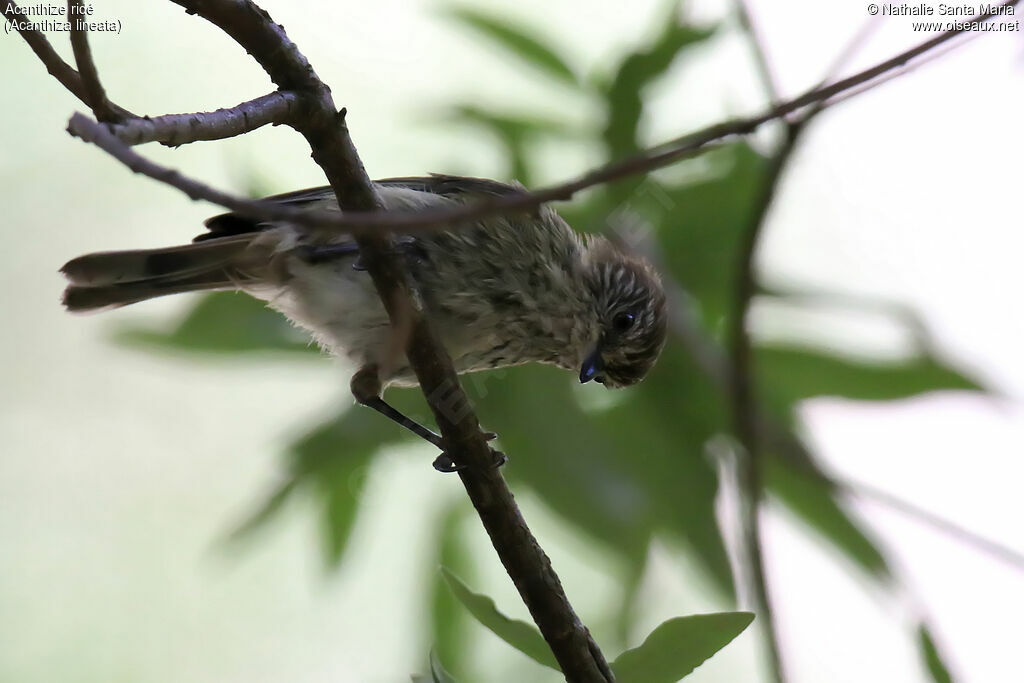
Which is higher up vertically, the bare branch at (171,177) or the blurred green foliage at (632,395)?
the blurred green foliage at (632,395)

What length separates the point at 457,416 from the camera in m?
2.15

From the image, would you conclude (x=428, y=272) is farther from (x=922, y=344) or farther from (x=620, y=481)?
(x=922, y=344)

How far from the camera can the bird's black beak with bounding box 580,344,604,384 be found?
3035 mm

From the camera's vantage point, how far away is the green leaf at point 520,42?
141 inches

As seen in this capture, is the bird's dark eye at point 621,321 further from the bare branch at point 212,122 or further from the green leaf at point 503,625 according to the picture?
the bare branch at point 212,122

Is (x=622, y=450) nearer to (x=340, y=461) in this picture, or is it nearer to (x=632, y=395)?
(x=632, y=395)

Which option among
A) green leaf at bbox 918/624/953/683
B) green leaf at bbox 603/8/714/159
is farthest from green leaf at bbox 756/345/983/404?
green leaf at bbox 918/624/953/683

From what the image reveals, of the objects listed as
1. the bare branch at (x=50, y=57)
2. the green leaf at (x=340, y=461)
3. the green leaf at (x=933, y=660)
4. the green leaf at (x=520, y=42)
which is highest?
the green leaf at (x=520, y=42)

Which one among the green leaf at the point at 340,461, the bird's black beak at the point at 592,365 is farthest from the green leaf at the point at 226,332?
A: the bird's black beak at the point at 592,365

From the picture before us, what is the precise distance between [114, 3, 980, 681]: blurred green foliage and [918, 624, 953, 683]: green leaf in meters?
1.13

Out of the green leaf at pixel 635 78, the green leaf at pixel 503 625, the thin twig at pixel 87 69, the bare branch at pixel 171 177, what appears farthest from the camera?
the green leaf at pixel 635 78

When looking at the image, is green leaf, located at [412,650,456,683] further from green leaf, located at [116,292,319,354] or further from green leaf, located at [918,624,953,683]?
green leaf, located at [116,292,319,354]

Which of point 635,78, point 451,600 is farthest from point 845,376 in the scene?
point 451,600

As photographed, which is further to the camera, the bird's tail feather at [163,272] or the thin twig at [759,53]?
the bird's tail feather at [163,272]
